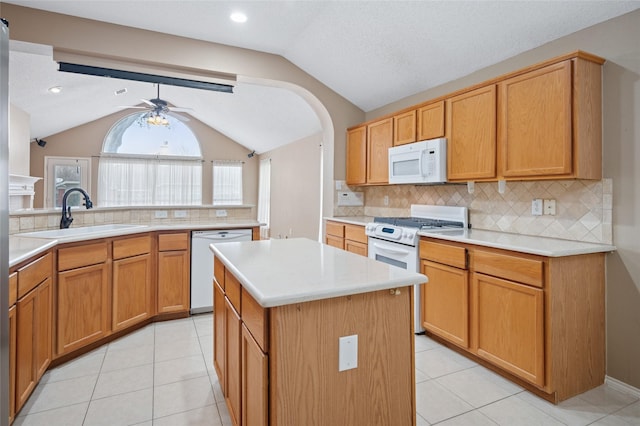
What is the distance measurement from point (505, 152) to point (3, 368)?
10.3ft

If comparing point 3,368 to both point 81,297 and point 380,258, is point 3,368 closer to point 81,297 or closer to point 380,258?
point 81,297

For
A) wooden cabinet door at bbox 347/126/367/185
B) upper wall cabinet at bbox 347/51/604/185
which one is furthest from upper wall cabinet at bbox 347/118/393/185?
upper wall cabinet at bbox 347/51/604/185

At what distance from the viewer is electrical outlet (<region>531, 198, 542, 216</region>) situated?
2664 mm

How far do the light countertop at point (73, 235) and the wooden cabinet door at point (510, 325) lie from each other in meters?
2.29

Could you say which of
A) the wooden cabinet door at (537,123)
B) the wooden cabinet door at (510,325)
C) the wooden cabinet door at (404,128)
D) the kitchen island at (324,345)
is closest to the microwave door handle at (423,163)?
the wooden cabinet door at (404,128)

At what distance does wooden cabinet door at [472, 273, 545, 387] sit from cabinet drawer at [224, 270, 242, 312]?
67.5 inches

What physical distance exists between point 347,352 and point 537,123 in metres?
2.08

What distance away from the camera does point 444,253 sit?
2.75m

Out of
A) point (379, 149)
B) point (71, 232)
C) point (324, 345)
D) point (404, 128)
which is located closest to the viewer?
point (324, 345)

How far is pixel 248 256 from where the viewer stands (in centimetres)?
185

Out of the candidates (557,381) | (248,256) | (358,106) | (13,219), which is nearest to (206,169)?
(358,106)

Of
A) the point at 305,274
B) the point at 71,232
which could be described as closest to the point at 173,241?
the point at 71,232

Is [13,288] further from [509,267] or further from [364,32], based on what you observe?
[364,32]

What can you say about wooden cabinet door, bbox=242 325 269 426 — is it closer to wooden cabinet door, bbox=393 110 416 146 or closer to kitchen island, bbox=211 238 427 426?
kitchen island, bbox=211 238 427 426
